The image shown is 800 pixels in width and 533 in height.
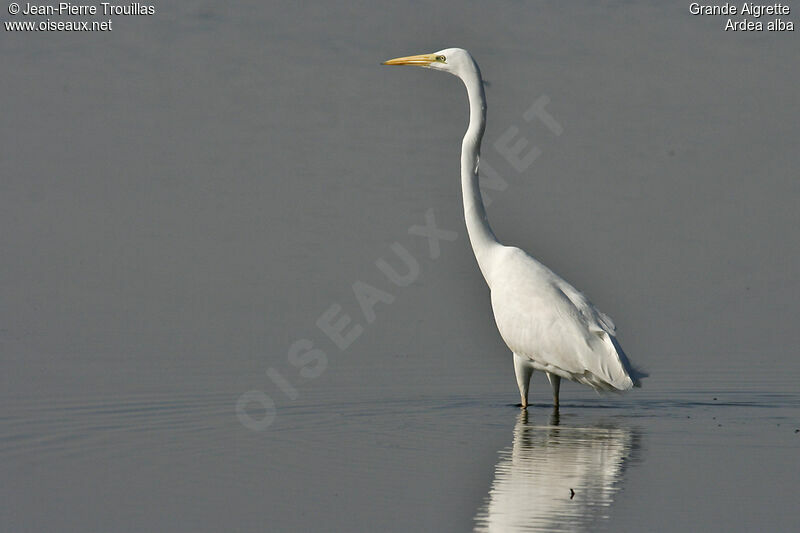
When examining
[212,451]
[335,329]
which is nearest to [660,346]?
[335,329]

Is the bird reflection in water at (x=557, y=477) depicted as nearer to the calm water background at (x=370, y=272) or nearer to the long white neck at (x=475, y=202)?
the calm water background at (x=370, y=272)

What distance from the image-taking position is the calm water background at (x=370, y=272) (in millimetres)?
7246

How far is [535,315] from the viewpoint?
9641mm

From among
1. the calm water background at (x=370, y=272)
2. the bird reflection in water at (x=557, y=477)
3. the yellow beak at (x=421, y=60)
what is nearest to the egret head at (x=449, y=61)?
the yellow beak at (x=421, y=60)

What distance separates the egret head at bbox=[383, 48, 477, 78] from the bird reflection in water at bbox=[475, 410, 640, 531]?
295 centimetres

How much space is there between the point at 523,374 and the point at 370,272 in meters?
Result: 2.61

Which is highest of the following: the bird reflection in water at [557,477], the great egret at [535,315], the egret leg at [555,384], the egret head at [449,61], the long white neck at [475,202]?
the egret head at [449,61]

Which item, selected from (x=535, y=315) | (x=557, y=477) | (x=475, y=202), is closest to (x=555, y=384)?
(x=535, y=315)

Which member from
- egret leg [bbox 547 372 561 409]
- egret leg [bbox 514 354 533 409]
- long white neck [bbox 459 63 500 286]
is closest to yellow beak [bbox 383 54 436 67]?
long white neck [bbox 459 63 500 286]

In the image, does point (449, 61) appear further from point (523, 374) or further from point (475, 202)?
point (523, 374)

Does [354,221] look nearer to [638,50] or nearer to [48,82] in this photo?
[48,82]

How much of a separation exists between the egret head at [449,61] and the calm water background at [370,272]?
1893 millimetres

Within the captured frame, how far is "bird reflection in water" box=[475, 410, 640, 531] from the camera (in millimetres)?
6574

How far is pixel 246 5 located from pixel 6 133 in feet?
23.5
